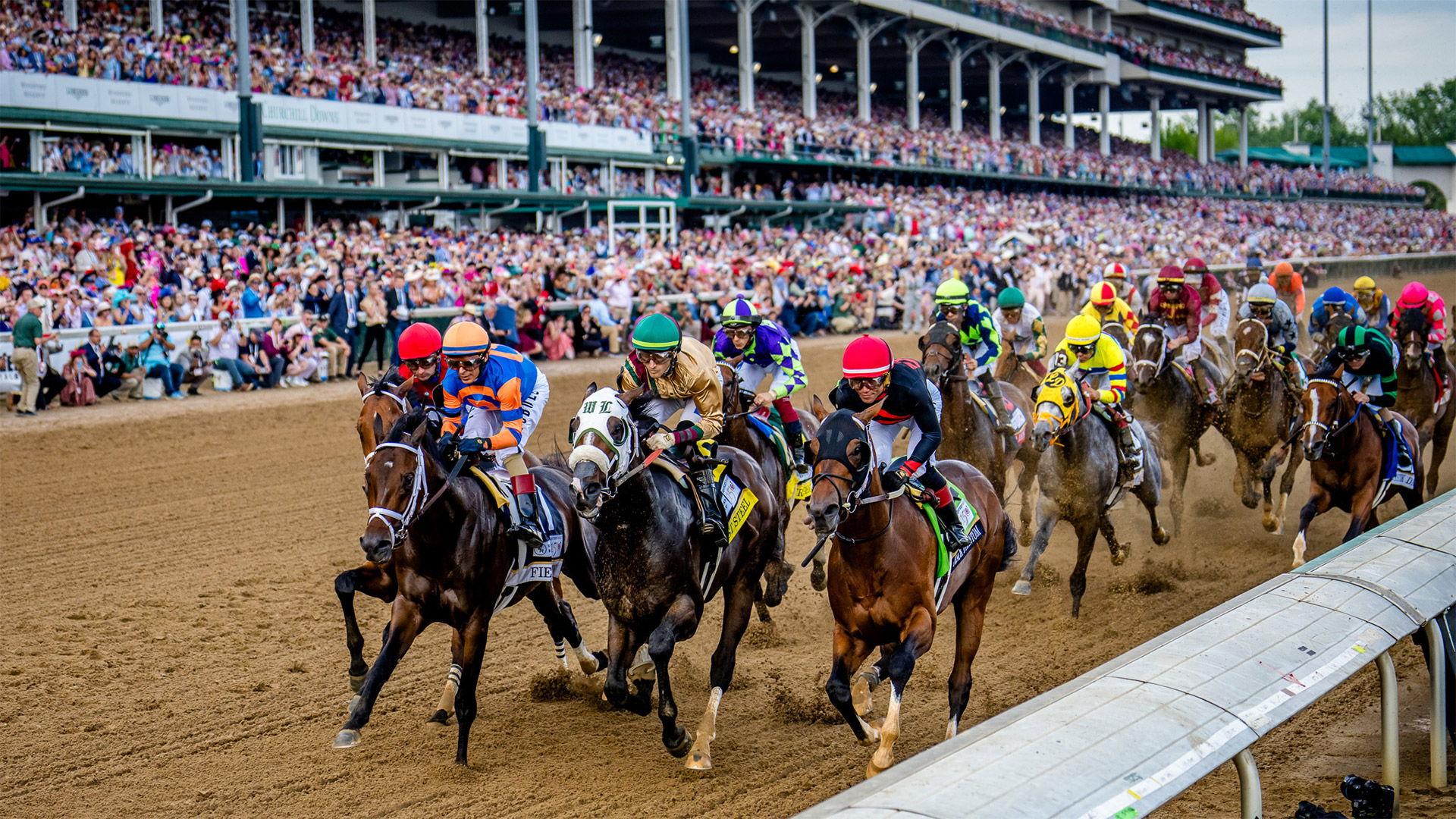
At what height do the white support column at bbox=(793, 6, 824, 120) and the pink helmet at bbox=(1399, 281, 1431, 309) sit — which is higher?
the white support column at bbox=(793, 6, 824, 120)

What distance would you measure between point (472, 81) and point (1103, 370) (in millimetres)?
25373

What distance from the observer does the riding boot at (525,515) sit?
6.34 m

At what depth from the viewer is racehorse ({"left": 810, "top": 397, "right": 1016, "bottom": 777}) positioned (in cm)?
538

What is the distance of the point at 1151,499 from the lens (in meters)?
9.79

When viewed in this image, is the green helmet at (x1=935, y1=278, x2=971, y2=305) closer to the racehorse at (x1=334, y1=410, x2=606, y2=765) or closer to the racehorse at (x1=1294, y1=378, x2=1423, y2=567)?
the racehorse at (x1=1294, y1=378, x2=1423, y2=567)

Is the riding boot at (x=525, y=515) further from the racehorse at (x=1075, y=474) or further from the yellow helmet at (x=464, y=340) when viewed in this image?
the racehorse at (x=1075, y=474)

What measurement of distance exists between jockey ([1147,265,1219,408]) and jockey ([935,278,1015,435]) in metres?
2.33

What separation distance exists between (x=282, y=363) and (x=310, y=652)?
10783 mm

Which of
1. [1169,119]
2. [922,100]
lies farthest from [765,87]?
[1169,119]

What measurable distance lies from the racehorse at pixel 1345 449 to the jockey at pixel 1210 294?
149 inches

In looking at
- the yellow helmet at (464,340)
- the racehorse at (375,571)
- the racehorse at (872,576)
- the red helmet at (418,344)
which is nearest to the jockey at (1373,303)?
the racehorse at (872,576)

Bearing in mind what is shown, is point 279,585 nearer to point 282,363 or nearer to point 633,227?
point 282,363

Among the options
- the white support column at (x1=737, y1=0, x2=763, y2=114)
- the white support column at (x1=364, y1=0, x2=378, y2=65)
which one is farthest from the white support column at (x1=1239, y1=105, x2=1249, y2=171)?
the white support column at (x1=364, y1=0, x2=378, y2=65)

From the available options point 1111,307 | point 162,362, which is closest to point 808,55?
point 162,362
